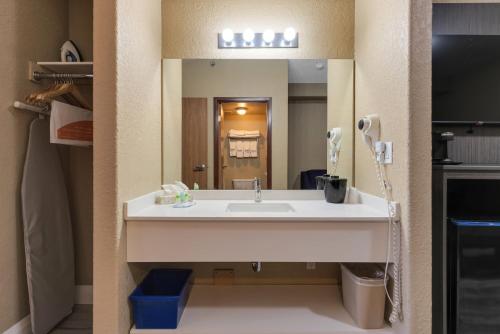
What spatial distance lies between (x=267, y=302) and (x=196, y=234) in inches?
30.6

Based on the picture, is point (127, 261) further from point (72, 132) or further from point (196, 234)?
point (72, 132)

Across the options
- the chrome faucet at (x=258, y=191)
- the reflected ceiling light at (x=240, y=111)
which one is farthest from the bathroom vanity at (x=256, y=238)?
the reflected ceiling light at (x=240, y=111)

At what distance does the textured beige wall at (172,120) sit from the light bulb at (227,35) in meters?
0.38

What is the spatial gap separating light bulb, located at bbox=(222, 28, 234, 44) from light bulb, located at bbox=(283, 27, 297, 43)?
0.40 m

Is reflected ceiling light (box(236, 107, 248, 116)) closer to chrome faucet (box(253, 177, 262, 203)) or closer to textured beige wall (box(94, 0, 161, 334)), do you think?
chrome faucet (box(253, 177, 262, 203))

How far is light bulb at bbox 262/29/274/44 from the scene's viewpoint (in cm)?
204

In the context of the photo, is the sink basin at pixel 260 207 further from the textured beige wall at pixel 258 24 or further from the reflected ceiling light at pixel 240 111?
the textured beige wall at pixel 258 24

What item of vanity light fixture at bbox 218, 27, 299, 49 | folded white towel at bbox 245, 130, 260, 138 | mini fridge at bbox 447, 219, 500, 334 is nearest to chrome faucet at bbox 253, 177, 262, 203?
folded white towel at bbox 245, 130, 260, 138

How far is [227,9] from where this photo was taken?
6.81ft

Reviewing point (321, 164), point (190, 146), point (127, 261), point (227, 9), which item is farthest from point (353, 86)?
point (127, 261)

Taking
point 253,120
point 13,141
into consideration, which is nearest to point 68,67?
point 13,141

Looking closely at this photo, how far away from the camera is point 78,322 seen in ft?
6.54

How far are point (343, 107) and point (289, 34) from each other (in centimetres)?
68

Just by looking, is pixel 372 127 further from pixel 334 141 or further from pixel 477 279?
pixel 477 279
